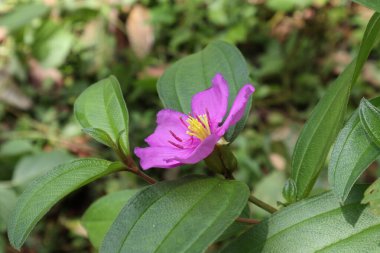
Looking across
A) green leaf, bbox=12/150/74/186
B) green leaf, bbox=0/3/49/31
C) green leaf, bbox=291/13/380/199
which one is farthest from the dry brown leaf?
green leaf, bbox=291/13/380/199

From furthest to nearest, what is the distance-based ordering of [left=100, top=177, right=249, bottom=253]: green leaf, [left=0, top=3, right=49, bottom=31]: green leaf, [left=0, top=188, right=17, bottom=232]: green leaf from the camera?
[left=0, top=3, right=49, bottom=31]: green leaf < [left=0, top=188, right=17, bottom=232]: green leaf < [left=100, top=177, right=249, bottom=253]: green leaf

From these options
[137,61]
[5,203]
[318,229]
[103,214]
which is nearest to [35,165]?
[5,203]

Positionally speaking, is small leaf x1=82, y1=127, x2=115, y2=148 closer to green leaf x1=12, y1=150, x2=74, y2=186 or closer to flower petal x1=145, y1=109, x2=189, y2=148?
flower petal x1=145, y1=109, x2=189, y2=148

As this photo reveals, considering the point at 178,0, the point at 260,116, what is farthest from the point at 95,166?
the point at 178,0

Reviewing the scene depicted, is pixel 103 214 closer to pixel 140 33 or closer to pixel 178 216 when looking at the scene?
pixel 178 216

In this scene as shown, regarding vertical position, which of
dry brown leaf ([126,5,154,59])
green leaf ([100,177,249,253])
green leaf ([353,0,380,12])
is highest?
green leaf ([353,0,380,12])

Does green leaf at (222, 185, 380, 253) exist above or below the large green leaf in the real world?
below

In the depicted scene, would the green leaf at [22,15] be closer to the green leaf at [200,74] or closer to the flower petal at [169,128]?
the green leaf at [200,74]
